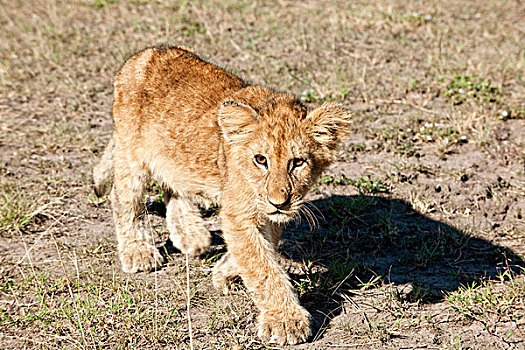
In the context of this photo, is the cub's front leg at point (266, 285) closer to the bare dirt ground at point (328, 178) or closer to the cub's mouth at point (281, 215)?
the bare dirt ground at point (328, 178)

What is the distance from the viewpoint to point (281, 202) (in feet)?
12.6

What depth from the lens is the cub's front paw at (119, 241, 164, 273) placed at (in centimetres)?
509

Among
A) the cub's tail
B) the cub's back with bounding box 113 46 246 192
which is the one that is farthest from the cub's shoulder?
the cub's tail

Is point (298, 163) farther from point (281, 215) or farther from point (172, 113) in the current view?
point (172, 113)

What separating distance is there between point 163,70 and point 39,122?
295cm

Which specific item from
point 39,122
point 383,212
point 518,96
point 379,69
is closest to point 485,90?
point 518,96

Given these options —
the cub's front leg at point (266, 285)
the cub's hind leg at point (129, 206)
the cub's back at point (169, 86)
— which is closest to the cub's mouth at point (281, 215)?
the cub's front leg at point (266, 285)

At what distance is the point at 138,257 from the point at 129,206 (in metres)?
0.48

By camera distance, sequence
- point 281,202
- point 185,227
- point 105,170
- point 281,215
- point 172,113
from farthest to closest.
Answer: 1. point 105,170
2. point 185,227
3. point 172,113
4. point 281,215
5. point 281,202

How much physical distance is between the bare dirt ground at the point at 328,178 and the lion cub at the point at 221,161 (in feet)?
0.79

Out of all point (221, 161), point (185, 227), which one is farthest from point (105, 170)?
point (221, 161)

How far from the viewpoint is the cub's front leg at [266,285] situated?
13.1 feet

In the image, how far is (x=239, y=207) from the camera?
427cm

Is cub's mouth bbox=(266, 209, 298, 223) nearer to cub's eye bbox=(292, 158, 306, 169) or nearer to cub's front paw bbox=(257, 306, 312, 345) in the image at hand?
cub's eye bbox=(292, 158, 306, 169)
